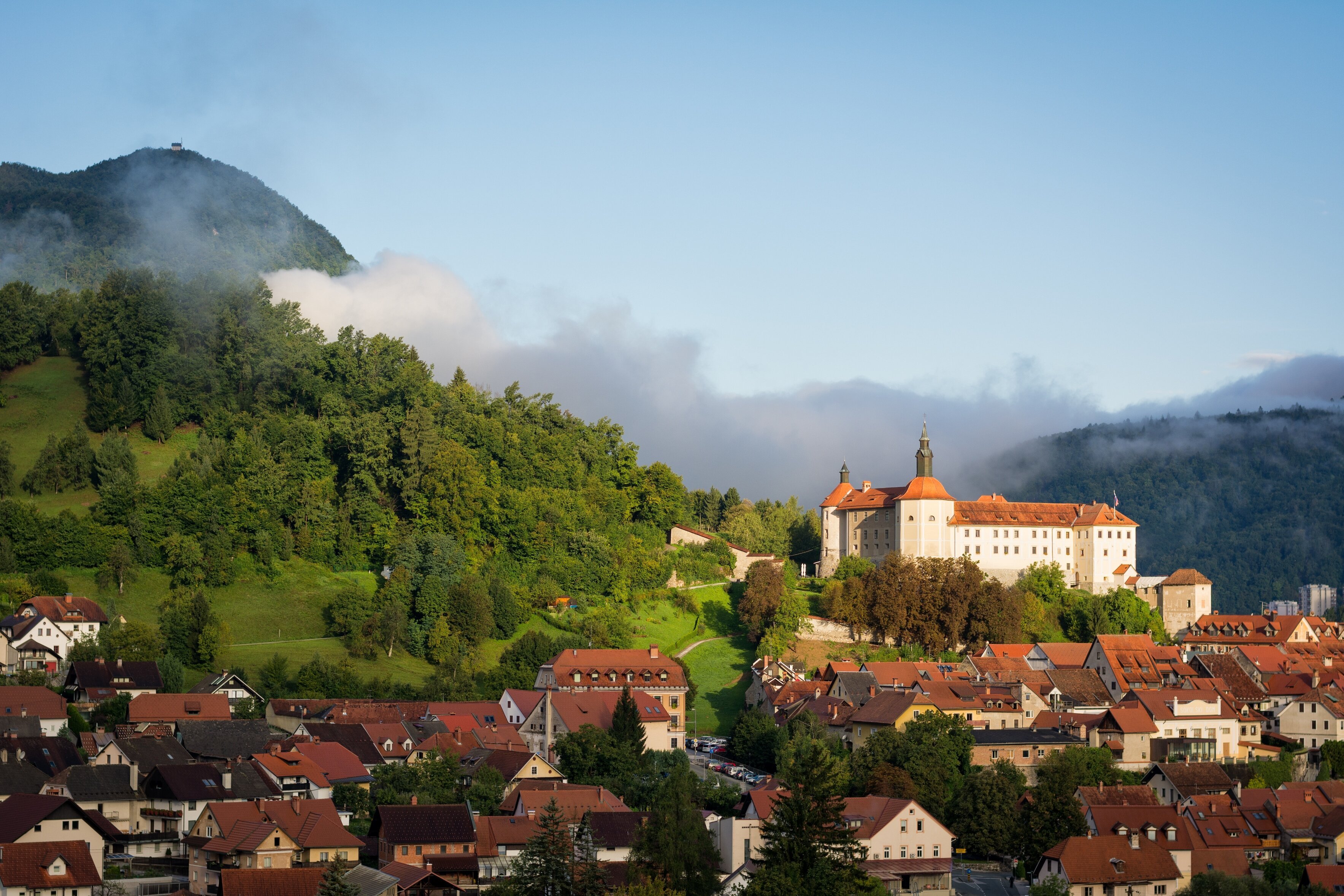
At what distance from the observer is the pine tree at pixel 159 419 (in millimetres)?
88375

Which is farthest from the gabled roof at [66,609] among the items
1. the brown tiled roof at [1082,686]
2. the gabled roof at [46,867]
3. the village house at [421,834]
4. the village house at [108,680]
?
the brown tiled roof at [1082,686]

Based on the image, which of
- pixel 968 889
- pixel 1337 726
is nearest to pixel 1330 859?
pixel 968 889

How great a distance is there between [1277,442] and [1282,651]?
400ft

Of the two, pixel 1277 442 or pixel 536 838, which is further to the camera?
pixel 1277 442

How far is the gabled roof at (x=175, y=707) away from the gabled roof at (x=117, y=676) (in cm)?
227

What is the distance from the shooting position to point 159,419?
88312 millimetres

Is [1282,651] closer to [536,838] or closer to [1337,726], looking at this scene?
[1337,726]

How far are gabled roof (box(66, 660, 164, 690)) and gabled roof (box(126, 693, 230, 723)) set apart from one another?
2272 mm

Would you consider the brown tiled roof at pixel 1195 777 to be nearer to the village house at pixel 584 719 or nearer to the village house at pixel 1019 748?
the village house at pixel 1019 748

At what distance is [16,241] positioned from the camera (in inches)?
4990


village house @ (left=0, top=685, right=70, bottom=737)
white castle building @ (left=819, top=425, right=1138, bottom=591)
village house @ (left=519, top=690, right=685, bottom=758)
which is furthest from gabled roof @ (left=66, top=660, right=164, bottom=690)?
white castle building @ (left=819, top=425, right=1138, bottom=591)

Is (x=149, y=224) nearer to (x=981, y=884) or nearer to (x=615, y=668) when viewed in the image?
(x=615, y=668)

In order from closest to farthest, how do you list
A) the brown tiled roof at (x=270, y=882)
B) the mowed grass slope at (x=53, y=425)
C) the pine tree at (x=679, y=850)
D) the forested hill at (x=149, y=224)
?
the brown tiled roof at (x=270, y=882) → the pine tree at (x=679, y=850) → the mowed grass slope at (x=53, y=425) → the forested hill at (x=149, y=224)

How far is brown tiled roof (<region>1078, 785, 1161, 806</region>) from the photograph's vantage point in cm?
5406
